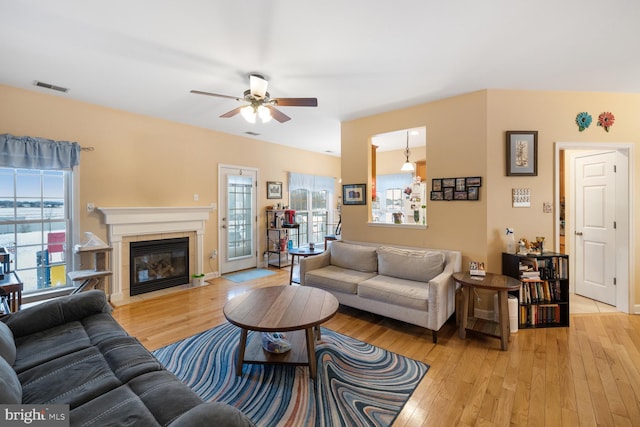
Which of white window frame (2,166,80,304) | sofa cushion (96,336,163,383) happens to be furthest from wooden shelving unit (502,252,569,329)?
white window frame (2,166,80,304)

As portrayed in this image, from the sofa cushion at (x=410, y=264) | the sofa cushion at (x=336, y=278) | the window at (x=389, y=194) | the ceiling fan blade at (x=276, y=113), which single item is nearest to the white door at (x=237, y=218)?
the sofa cushion at (x=336, y=278)

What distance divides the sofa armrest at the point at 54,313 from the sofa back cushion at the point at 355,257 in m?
2.56

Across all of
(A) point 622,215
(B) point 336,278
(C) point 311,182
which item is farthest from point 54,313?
(A) point 622,215

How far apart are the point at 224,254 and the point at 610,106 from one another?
19.4 feet

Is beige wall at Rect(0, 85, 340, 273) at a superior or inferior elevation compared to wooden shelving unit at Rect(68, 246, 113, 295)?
superior

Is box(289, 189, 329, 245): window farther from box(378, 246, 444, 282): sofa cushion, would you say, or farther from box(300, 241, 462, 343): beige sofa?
box(378, 246, 444, 282): sofa cushion

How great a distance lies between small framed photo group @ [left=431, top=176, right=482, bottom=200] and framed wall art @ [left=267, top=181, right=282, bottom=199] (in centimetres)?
345

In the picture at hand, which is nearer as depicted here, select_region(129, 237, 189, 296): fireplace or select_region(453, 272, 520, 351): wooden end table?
select_region(453, 272, 520, 351): wooden end table

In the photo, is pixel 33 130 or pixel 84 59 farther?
pixel 33 130

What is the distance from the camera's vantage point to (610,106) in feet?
10.4

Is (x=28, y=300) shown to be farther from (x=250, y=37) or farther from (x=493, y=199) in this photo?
(x=493, y=199)

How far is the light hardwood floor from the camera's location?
1.78 meters

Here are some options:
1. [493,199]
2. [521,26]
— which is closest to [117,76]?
[521,26]

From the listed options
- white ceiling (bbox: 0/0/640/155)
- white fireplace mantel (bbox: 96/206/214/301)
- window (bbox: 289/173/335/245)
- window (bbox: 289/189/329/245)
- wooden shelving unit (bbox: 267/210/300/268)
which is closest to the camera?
white ceiling (bbox: 0/0/640/155)
